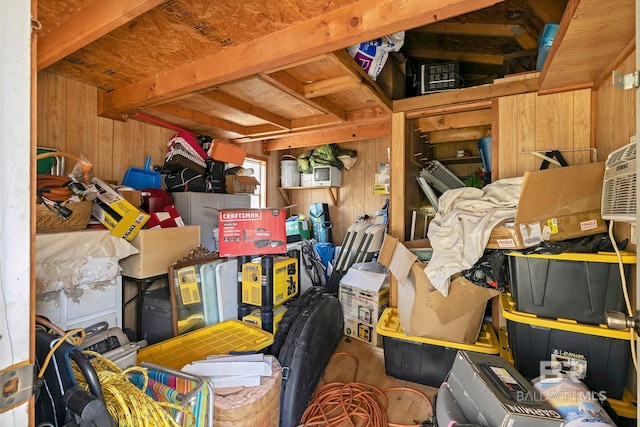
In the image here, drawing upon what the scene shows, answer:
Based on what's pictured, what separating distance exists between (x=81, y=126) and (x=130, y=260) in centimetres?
116

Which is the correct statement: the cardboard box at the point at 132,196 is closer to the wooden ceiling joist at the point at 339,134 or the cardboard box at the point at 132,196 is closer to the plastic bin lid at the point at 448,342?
the wooden ceiling joist at the point at 339,134

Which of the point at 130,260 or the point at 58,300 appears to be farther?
the point at 130,260

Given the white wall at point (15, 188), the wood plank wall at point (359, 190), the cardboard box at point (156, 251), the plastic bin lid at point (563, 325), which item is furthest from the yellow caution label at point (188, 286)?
the wood plank wall at point (359, 190)

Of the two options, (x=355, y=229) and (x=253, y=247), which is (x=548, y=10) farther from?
(x=253, y=247)

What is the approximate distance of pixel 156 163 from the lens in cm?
278

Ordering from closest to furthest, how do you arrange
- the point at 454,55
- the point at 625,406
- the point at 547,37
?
the point at 625,406 < the point at 547,37 < the point at 454,55

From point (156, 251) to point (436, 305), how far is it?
1999 mm

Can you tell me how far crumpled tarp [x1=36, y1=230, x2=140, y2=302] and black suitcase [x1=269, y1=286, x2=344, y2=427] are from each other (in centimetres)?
117

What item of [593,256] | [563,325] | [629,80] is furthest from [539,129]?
[629,80]

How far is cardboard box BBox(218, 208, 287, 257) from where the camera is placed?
6.95ft

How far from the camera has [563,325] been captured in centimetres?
134

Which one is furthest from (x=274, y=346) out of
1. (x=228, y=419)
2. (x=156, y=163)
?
(x=156, y=163)

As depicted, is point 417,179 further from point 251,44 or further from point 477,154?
point 251,44

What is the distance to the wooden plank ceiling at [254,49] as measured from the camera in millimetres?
1326
